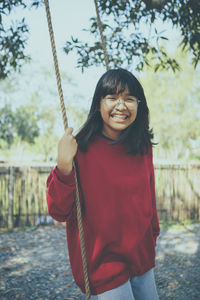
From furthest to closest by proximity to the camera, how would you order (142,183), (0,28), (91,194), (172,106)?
(172,106)
(0,28)
(142,183)
(91,194)

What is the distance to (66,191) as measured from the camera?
124cm

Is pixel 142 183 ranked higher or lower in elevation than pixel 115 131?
lower

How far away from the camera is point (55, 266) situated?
168 inches

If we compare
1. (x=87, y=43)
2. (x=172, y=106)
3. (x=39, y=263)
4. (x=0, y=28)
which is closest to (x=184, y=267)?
(x=39, y=263)

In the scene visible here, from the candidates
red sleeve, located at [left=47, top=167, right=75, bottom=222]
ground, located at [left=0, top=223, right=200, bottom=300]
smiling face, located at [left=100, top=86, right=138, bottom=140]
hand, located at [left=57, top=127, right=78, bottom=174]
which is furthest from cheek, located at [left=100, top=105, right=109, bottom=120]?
ground, located at [left=0, top=223, right=200, bottom=300]

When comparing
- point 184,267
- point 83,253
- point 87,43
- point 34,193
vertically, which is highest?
point 87,43

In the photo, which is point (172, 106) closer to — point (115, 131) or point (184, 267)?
point (184, 267)

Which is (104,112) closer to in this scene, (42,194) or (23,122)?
(42,194)

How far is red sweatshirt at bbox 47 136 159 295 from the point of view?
1.32 meters

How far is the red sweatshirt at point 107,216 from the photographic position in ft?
4.34

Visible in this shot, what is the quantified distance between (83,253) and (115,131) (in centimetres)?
68

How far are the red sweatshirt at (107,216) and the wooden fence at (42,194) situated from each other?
526 centimetres

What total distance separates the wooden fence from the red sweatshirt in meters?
5.26

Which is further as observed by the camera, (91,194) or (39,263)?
(39,263)
